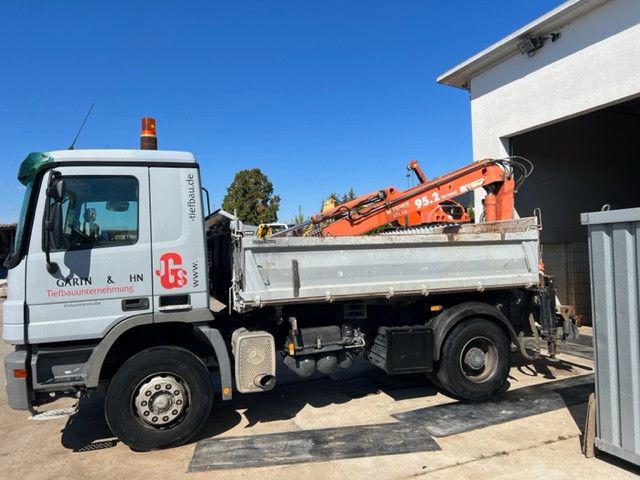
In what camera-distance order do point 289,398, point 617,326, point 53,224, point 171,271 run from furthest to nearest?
point 289,398, point 171,271, point 53,224, point 617,326

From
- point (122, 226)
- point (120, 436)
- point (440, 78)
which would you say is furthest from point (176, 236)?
point (440, 78)

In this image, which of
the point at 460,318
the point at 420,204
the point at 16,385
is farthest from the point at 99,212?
the point at 420,204

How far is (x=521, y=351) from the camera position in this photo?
20.4 feet

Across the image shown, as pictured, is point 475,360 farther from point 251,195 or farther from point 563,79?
point 251,195

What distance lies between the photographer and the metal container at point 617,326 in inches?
155

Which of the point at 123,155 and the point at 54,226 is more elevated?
the point at 123,155

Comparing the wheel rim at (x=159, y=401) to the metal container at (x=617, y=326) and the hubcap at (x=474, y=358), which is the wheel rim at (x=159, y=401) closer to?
the hubcap at (x=474, y=358)

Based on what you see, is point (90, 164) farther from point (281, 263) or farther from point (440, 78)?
point (440, 78)

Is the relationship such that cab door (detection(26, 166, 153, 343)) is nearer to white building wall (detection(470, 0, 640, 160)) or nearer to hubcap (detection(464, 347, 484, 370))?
hubcap (detection(464, 347, 484, 370))

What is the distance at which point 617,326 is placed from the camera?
4102mm

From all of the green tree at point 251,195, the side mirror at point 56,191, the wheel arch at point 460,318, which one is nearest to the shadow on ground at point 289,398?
the wheel arch at point 460,318

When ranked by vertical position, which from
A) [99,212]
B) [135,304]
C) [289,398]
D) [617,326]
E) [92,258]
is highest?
[99,212]

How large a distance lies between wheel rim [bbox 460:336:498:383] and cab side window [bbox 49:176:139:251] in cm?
407

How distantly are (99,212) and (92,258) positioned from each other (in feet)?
1.45
